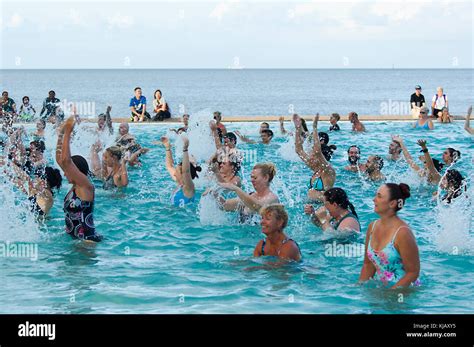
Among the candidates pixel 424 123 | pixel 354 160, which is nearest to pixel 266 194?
pixel 354 160

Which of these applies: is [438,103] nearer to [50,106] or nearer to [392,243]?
[50,106]

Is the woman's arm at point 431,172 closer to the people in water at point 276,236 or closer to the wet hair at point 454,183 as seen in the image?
the wet hair at point 454,183

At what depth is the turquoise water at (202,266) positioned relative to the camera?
27.0ft

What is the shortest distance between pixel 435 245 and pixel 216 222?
11.9ft

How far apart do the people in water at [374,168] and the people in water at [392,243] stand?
303 inches

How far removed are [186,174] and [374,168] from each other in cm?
525

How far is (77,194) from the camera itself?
9.50 meters

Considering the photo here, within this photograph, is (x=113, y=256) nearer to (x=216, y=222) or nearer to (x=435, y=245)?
(x=216, y=222)

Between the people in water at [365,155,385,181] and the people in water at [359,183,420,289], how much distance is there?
769 cm

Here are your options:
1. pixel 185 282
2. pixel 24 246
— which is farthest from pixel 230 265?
pixel 24 246

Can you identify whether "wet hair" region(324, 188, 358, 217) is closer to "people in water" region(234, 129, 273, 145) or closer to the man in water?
"people in water" region(234, 129, 273, 145)

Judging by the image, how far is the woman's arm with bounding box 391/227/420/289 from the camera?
765 cm

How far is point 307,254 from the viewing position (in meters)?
10.3

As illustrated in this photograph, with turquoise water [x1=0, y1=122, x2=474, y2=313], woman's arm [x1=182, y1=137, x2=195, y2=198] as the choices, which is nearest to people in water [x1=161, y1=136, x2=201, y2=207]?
woman's arm [x1=182, y1=137, x2=195, y2=198]
